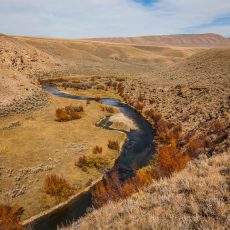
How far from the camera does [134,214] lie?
8.07m

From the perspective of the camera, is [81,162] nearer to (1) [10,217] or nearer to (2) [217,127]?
(1) [10,217]

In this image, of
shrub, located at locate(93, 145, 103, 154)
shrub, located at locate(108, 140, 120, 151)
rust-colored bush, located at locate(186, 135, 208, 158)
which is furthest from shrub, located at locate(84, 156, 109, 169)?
rust-colored bush, located at locate(186, 135, 208, 158)

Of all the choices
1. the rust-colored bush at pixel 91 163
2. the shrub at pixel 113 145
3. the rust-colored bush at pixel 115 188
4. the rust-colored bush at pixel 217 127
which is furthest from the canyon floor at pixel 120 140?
the rust-colored bush at pixel 115 188

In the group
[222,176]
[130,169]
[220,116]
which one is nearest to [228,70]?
[220,116]

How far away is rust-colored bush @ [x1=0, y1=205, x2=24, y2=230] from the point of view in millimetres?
13172

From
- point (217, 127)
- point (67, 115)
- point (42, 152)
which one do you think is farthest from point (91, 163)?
point (67, 115)

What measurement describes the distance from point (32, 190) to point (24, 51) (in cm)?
7078

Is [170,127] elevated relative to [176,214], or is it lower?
lower

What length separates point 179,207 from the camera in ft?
25.3

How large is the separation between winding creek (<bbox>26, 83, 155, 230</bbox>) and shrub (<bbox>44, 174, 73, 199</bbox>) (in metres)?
0.79

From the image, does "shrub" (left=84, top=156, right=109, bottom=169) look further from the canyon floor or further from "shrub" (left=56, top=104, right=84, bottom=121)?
"shrub" (left=56, top=104, right=84, bottom=121)

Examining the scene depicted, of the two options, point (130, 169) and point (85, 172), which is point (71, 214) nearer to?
point (85, 172)

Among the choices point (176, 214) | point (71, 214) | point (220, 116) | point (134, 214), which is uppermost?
point (176, 214)

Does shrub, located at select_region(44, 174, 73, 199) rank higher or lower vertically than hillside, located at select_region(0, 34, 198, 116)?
lower
